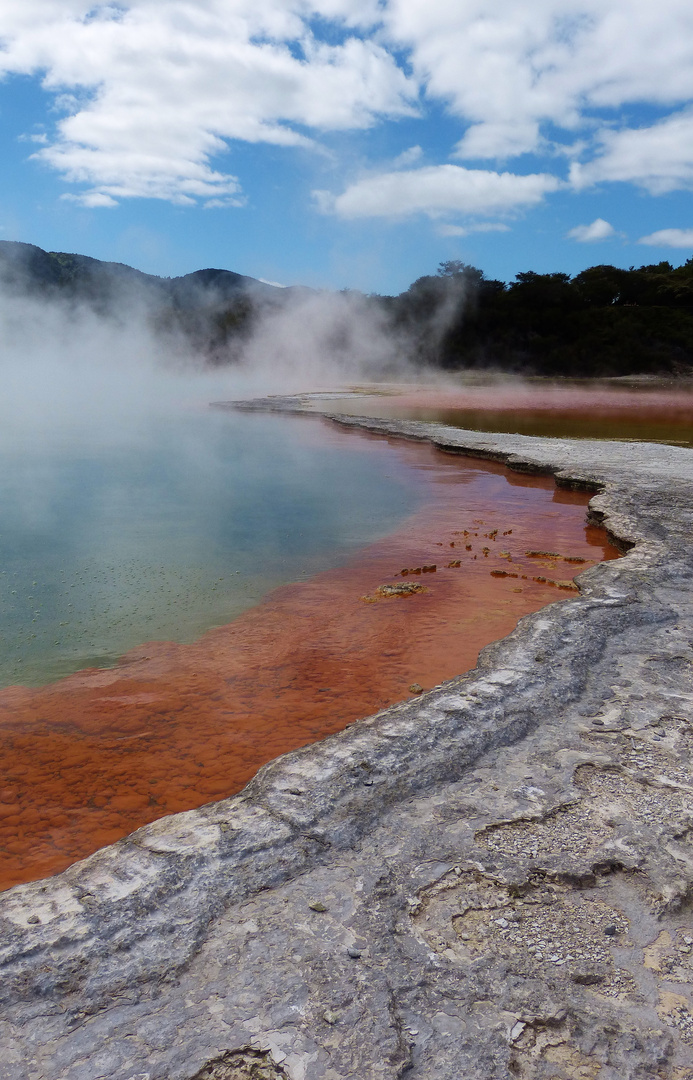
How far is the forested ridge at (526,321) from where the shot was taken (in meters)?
24.7

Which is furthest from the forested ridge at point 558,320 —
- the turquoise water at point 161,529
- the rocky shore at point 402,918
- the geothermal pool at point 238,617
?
the rocky shore at point 402,918

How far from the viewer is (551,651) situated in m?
2.56

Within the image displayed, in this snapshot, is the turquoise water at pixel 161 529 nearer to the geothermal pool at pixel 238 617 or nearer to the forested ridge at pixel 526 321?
the geothermal pool at pixel 238 617

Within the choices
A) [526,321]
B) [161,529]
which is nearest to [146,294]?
[526,321]

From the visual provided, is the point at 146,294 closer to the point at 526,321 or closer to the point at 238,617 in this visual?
the point at 526,321

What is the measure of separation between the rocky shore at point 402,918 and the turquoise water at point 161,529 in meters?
1.56

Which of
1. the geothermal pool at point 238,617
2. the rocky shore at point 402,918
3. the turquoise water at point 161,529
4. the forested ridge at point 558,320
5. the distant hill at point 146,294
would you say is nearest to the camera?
the rocky shore at point 402,918

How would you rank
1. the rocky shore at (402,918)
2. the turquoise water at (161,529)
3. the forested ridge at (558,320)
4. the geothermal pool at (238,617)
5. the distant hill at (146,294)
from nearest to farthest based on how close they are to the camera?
the rocky shore at (402,918) → the geothermal pool at (238,617) → the turquoise water at (161,529) → the forested ridge at (558,320) → the distant hill at (146,294)

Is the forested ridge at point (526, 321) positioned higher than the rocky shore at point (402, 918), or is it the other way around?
the forested ridge at point (526, 321)

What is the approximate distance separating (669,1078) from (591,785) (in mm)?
751

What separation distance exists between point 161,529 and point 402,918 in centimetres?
411

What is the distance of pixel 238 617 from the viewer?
138 inches

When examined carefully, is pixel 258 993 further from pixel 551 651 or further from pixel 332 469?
pixel 332 469

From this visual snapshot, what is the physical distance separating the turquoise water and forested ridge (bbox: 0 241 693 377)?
716 inches
